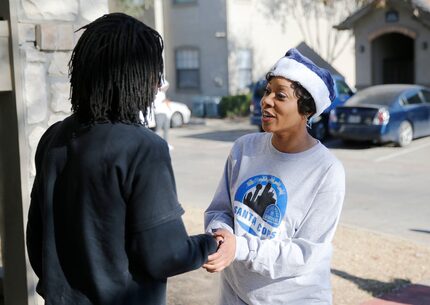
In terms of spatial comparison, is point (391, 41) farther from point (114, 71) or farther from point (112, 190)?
point (112, 190)

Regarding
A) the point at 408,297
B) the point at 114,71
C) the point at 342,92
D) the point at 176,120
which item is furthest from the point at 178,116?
the point at 114,71

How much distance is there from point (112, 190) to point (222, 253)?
1.80 ft

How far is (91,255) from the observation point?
1956 mm

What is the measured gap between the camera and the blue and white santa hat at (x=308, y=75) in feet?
8.26

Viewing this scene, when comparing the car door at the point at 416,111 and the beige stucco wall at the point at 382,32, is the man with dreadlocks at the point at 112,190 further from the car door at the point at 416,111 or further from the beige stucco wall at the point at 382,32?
the beige stucco wall at the point at 382,32

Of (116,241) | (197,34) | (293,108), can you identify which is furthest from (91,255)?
(197,34)

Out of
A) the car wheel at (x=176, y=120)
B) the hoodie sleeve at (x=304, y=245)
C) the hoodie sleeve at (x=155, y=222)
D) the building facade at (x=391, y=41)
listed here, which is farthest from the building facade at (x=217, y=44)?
the hoodie sleeve at (x=155, y=222)

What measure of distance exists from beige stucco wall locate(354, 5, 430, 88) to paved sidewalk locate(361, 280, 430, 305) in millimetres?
15499

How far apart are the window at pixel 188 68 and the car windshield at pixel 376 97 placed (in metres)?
10.0

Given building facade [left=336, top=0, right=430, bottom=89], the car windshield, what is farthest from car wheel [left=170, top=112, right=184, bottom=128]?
the car windshield

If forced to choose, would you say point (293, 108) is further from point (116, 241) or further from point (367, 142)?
point (367, 142)

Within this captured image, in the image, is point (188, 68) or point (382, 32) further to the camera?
point (188, 68)

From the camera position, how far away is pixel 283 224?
8.19 feet

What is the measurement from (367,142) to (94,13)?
12.4 m
